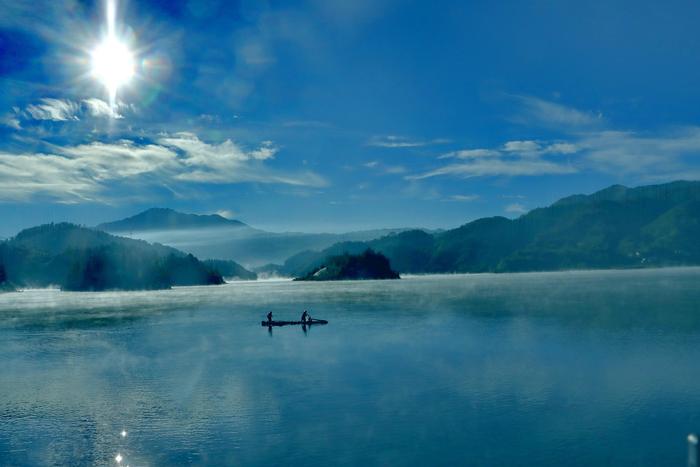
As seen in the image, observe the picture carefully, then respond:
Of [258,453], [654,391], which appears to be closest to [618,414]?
[654,391]

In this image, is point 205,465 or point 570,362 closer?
point 205,465

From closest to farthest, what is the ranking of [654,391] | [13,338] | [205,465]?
1. [205,465]
2. [654,391]
3. [13,338]

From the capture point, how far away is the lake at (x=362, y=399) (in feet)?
110

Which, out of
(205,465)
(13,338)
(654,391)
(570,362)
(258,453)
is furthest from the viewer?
(13,338)

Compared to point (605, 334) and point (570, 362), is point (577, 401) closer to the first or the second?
point (570, 362)

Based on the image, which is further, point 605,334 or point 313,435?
point 605,334

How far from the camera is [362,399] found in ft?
154

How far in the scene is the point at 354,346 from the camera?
8212cm

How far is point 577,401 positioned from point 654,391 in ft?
27.2

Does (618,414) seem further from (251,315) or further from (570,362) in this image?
(251,315)

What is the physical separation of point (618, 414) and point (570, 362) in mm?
22994

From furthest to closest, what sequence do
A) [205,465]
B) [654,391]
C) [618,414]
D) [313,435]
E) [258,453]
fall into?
[654,391], [618,414], [313,435], [258,453], [205,465]

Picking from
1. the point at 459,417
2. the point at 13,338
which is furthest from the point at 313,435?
the point at 13,338

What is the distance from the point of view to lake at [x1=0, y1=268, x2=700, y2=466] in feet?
110
